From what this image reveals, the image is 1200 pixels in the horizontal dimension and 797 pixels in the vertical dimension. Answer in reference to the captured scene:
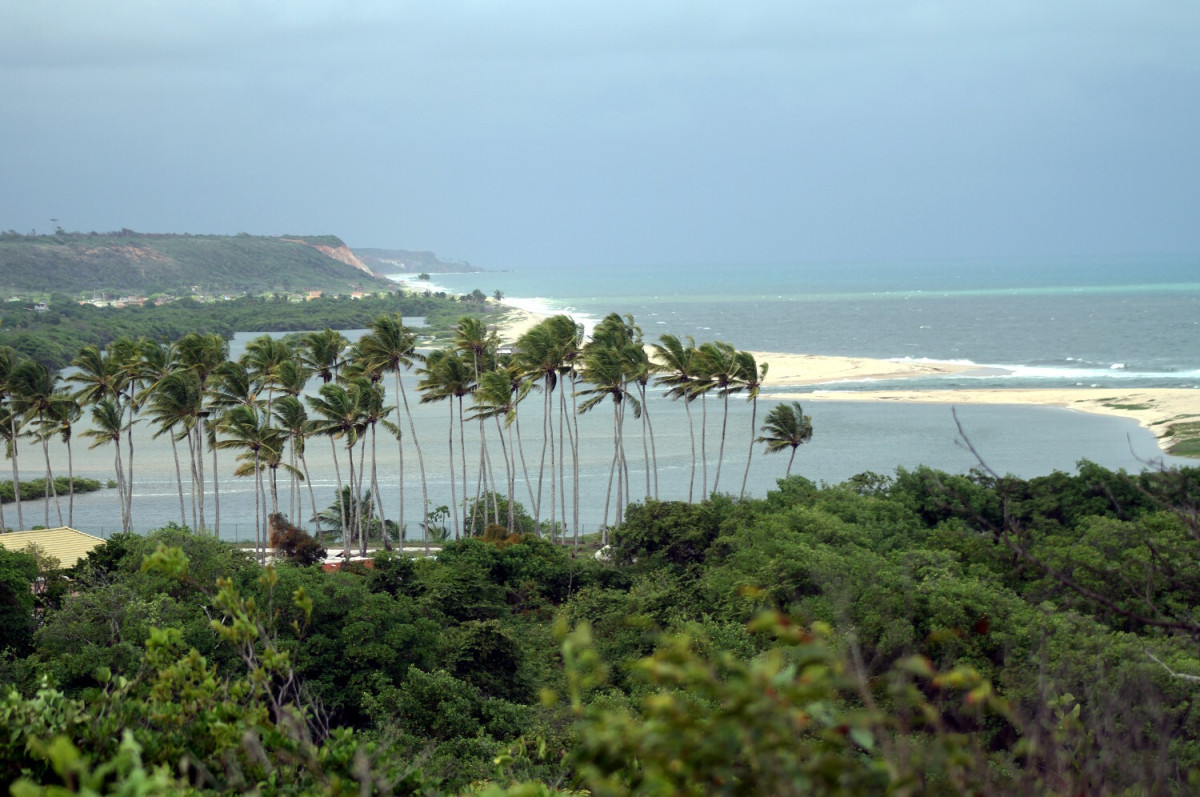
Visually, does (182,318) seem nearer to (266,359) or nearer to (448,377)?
(266,359)

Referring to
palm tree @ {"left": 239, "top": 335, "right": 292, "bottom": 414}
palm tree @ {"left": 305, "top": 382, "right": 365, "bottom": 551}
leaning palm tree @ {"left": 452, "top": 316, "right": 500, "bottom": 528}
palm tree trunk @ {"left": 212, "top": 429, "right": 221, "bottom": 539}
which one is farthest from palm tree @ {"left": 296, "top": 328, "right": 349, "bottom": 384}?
palm tree trunk @ {"left": 212, "top": 429, "right": 221, "bottom": 539}

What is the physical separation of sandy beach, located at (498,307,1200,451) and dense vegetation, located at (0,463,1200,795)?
39.7 meters

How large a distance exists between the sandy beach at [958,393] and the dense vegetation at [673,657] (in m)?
39.7

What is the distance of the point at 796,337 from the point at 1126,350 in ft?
122

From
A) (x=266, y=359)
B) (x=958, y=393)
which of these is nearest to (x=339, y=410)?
(x=266, y=359)

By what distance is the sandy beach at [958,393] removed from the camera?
2661 inches

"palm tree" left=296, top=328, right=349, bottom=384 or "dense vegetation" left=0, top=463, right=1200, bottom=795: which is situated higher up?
"palm tree" left=296, top=328, right=349, bottom=384

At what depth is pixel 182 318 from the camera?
5674 inches

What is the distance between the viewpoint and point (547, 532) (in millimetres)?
47625

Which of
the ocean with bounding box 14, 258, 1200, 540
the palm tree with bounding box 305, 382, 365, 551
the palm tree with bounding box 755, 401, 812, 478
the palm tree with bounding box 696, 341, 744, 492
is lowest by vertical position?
the ocean with bounding box 14, 258, 1200, 540

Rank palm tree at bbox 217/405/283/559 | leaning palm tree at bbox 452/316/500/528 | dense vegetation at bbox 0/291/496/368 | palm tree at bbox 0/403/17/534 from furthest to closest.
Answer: dense vegetation at bbox 0/291/496/368
leaning palm tree at bbox 452/316/500/528
palm tree at bbox 0/403/17/534
palm tree at bbox 217/405/283/559

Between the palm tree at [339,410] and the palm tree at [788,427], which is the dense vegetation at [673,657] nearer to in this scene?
the palm tree at [788,427]

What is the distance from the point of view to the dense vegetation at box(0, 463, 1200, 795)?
4.60m

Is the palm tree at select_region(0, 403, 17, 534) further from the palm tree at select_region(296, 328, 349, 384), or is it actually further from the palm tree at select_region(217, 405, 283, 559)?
the palm tree at select_region(296, 328, 349, 384)
